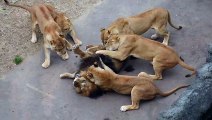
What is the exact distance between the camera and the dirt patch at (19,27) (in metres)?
9.34

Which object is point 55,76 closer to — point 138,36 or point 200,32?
point 138,36

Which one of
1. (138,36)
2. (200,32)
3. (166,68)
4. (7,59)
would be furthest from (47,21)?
(200,32)

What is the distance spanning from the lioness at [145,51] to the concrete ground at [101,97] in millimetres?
323

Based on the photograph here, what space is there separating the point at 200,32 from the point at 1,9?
13.7 ft

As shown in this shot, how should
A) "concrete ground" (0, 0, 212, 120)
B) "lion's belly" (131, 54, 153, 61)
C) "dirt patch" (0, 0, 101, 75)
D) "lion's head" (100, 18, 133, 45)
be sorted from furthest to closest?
"dirt patch" (0, 0, 101, 75) → "lion's head" (100, 18, 133, 45) → "lion's belly" (131, 54, 153, 61) → "concrete ground" (0, 0, 212, 120)

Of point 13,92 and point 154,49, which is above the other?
point 154,49

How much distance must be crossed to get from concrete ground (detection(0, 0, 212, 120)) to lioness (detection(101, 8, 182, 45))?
1.41 feet

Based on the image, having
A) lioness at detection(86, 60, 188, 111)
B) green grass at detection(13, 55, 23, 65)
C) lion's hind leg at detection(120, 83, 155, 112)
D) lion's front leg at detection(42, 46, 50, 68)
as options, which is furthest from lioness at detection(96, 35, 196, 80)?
green grass at detection(13, 55, 23, 65)

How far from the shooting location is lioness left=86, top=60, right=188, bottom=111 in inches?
313

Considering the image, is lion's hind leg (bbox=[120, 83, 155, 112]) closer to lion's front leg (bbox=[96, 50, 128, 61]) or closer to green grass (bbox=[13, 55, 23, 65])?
lion's front leg (bbox=[96, 50, 128, 61])

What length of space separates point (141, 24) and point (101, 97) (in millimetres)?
1648

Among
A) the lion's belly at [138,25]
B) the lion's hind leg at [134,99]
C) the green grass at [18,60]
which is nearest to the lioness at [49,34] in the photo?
the green grass at [18,60]

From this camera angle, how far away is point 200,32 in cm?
970

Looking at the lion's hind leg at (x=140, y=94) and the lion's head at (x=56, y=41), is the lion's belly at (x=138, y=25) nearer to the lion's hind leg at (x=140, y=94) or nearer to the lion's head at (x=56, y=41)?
the lion's head at (x=56, y=41)
